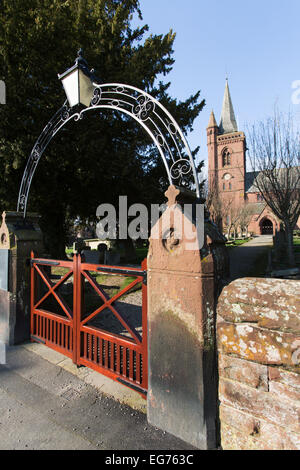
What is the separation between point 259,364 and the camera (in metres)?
1.75

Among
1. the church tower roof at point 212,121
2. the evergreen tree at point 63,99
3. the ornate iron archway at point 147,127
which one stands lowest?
the ornate iron archway at point 147,127

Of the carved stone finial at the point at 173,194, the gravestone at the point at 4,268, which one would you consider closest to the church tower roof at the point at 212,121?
the gravestone at the point at 4,268

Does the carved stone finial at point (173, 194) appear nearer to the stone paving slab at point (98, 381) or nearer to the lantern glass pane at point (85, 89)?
the stone paving slab at point (98, 381)

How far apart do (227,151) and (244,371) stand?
6401 centimetres

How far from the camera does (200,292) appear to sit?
1.98 meters

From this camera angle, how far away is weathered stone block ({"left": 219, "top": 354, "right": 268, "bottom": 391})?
1.73m

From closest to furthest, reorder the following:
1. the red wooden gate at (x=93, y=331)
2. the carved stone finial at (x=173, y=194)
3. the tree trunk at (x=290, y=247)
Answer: the carved stone finial at (x=173, y=194) → the red wooden gate at (x=93, y=331) → the tree trunk at (x=290, y=247)

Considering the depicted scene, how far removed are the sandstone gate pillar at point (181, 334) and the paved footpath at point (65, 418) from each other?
20cm

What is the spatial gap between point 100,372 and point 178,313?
158 cm

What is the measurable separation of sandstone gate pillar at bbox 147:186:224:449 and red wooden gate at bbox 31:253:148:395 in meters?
0.30

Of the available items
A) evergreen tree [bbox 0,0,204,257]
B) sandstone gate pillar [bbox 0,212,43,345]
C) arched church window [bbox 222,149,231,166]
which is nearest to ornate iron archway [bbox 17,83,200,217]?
sandstone gate pillar [bbox 0,212,43,345]

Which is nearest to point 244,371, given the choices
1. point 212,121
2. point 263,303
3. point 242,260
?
point 263,303

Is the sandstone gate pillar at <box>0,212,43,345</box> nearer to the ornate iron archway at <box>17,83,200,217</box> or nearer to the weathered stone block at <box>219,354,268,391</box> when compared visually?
the ornate iron archway at <box>17,83,200,217</box>

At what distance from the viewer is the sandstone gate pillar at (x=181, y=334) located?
198 cm
